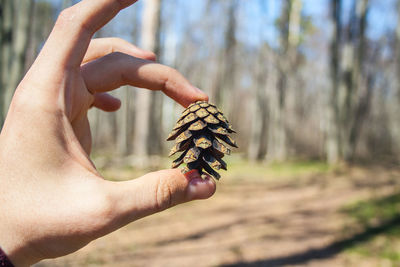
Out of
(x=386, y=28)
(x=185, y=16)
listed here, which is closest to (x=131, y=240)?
(x=185, y=16)

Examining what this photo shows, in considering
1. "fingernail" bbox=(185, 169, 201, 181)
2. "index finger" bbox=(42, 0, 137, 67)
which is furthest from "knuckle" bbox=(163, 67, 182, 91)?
"fingernail" bbox=(185, 169, 201, 181)

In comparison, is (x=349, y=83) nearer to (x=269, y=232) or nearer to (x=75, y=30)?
(x=269, y=232)

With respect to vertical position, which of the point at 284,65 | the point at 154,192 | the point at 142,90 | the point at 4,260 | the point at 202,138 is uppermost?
the point at 284,65

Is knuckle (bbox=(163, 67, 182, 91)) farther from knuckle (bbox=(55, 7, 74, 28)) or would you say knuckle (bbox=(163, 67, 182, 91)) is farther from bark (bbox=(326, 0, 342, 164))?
bark (bbox=(326, 0, 342, 164))

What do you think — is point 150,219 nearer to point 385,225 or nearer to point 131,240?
point 131,240

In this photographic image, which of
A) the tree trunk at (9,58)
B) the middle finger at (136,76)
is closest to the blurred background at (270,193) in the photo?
the tree trunk at (9,58)

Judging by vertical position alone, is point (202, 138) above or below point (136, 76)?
below

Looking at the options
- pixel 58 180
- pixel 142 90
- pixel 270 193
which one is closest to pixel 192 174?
pixel 58 180
